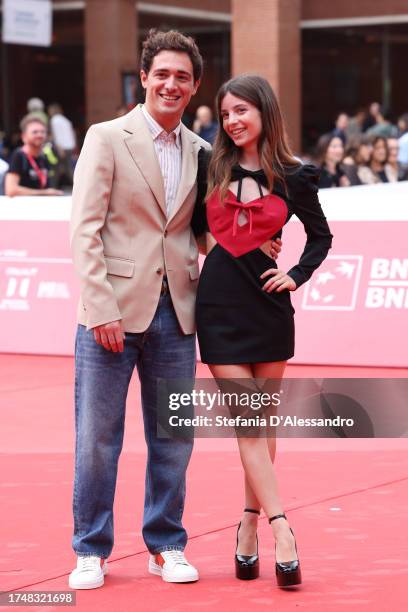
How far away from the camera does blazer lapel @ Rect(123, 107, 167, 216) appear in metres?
4.87

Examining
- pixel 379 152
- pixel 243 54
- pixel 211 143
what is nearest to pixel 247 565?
pixel 211 143

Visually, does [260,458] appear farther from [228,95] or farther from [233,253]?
[228,95]

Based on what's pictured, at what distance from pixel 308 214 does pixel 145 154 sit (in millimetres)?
674

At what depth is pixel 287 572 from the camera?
4871mm

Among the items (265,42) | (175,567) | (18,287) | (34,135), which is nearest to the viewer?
(175,567)

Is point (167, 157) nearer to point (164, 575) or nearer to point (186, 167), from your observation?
point (186, 167)

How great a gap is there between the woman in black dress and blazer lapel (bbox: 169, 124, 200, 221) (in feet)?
0.28

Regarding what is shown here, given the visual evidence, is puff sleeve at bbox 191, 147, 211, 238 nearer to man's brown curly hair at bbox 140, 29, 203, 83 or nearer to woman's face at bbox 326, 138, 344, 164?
man's brown curly hair at bbox 140, 29, 203, 83

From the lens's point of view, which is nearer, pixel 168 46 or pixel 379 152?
pixel 168 46

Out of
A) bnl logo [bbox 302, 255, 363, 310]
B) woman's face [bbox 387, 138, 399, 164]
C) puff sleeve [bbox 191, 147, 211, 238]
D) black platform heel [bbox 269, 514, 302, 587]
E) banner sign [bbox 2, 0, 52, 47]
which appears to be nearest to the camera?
black platform heel [bbox 269, 514, 302, 587]

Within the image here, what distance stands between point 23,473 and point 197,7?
95.7 feet

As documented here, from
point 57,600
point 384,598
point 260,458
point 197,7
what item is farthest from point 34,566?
point 197,7

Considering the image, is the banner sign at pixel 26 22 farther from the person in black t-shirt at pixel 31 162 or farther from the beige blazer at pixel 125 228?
the beige blazer at pixel 125 228

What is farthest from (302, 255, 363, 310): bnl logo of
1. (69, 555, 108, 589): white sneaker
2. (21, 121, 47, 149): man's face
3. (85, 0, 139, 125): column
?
(85, 0, 139, 125): column
